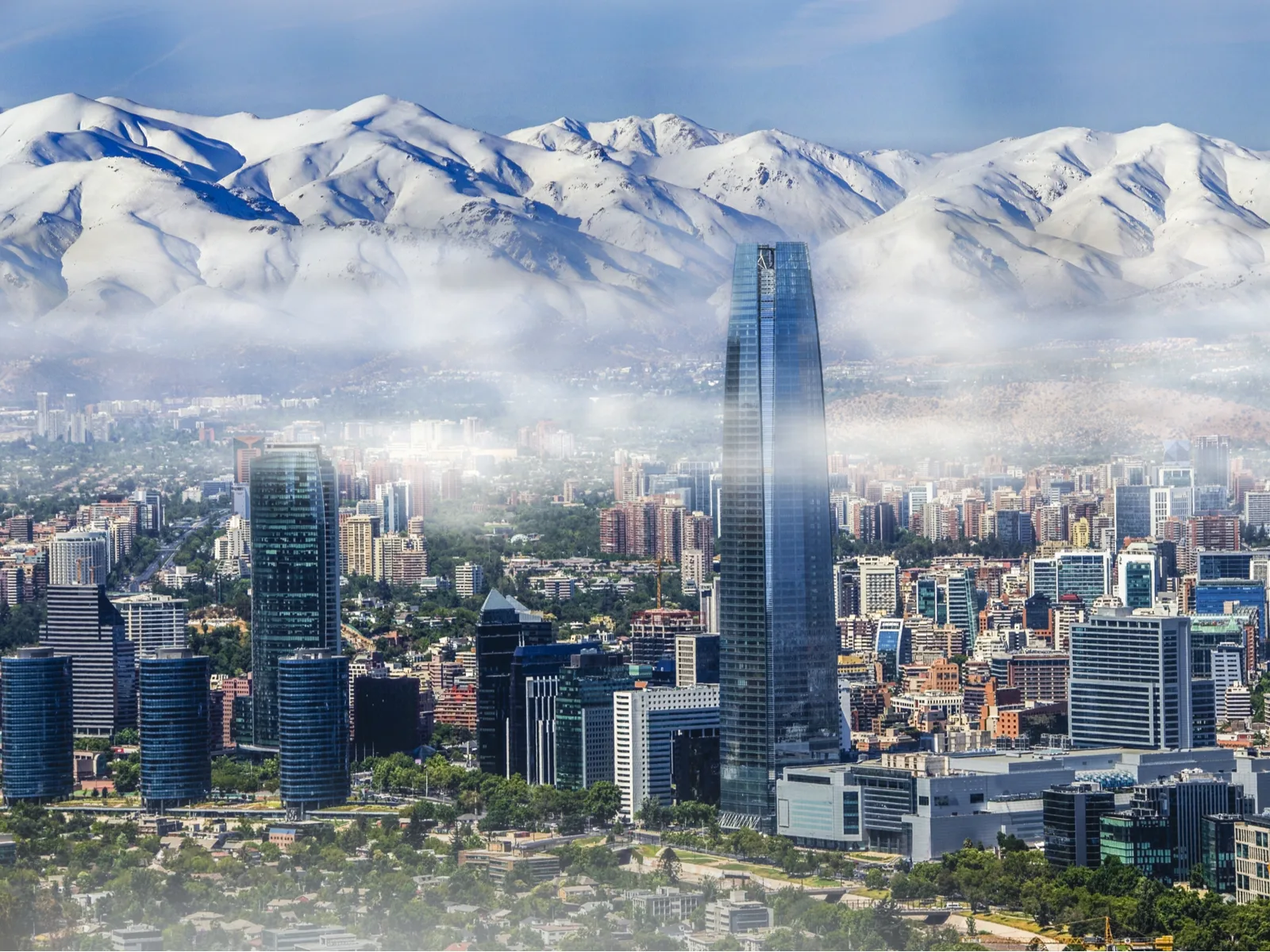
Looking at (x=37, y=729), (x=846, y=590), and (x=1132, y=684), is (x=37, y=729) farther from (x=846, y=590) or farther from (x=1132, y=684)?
(x=846, y=590)

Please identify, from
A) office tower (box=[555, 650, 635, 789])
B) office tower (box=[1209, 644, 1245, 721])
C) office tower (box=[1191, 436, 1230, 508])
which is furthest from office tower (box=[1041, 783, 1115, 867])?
office tower (box=[1191, 436, 1230, 508])

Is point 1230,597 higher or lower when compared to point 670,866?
higher

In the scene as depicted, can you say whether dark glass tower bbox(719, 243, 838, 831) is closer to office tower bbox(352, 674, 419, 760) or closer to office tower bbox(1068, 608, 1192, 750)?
office tower bbox(1068, 608, 1192, 750)

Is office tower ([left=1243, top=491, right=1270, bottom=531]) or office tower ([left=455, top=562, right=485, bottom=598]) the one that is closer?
office tower ([left=455, top=562, right=485, bottom=598])

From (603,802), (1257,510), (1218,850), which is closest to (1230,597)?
(1257,510)

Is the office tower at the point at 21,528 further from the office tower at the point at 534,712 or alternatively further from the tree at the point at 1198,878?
Result: the tree at the point at 1198,878

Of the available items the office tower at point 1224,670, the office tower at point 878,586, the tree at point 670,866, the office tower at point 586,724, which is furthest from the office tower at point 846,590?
the tree at point 670,866
